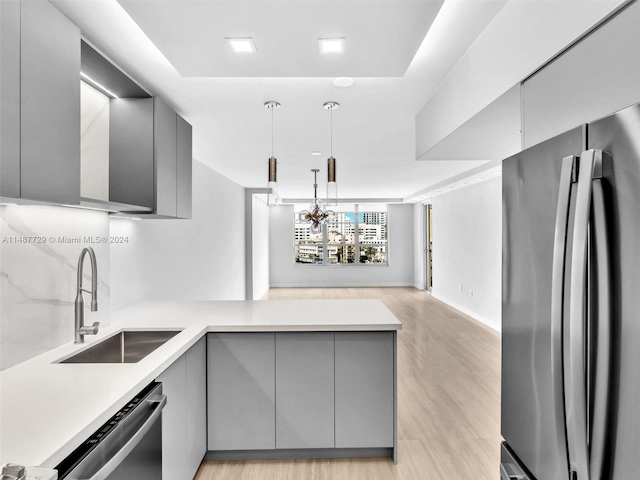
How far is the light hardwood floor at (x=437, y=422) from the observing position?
246cm

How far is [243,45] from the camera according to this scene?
181 centimetres

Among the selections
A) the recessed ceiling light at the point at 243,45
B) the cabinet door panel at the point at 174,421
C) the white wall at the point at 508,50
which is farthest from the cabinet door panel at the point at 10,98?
the white wall at the point at 508,50

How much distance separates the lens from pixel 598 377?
0.84 meters

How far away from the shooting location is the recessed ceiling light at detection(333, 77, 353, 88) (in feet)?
8.16

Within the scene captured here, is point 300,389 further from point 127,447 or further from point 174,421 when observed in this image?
point 127,447

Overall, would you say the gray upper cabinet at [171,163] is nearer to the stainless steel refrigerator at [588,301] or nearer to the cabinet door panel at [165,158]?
the cabinet door panel at [165,158]

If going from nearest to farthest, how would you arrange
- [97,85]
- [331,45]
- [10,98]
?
[10,98], [331,45], [97,85]

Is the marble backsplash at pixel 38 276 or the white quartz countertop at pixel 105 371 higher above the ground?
the marble backsplash at pixel 38 276

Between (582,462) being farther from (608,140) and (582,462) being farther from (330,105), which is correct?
(330,105)

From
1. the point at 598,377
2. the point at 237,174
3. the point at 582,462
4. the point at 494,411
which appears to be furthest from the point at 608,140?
the point at 237,174

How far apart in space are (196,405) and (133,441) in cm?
94

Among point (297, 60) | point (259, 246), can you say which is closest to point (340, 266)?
point (259, 246)

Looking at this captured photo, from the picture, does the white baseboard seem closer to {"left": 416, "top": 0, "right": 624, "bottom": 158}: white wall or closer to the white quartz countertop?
the white quartz countertop

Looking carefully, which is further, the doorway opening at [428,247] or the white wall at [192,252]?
the doorway opening at [428,247]
